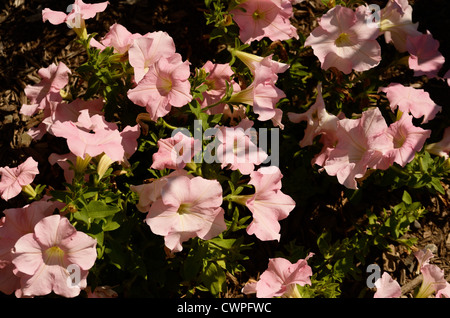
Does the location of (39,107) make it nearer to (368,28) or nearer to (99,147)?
(99,147)

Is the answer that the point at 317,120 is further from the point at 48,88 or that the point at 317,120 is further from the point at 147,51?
the point at 48,88

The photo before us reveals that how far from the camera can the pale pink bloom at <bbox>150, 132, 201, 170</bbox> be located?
2.09 m

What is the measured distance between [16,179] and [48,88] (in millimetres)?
523

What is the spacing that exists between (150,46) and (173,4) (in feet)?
3.14

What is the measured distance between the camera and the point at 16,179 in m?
2.27

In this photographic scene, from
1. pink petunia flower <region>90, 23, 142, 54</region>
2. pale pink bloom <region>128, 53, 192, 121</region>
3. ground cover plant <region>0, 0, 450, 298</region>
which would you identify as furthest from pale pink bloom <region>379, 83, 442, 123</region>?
pink petunia flower <region>90, 23, 142, 54</region>

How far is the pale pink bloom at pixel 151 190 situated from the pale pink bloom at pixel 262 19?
0.82 metres

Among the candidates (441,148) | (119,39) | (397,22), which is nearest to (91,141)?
(119,39)

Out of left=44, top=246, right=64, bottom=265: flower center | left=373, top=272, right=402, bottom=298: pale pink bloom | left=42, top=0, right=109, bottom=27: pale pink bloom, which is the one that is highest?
left=42, top=0, right=109, bottom=27: pale pink bloom

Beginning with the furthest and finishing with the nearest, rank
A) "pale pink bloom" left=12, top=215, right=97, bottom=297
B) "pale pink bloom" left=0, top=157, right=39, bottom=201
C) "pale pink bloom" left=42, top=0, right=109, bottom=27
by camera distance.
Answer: "pale pink bloom" left=42, top=0, right=109, bottom=27 < "pale pink bloom" left=0, top=157, right=39, bottom=201 < "pale pink bloom" left=12, top=215, right=97, bottom=297

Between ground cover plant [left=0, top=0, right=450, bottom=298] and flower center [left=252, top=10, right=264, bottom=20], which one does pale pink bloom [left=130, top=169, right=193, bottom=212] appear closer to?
ground cover plant [left=0, top=0, right=450, bottom=298]

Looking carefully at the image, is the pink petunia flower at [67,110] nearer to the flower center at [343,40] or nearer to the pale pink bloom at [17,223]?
the pale pink bloom at [17,223]

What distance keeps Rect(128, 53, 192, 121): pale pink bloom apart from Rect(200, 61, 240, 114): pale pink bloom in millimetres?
248
